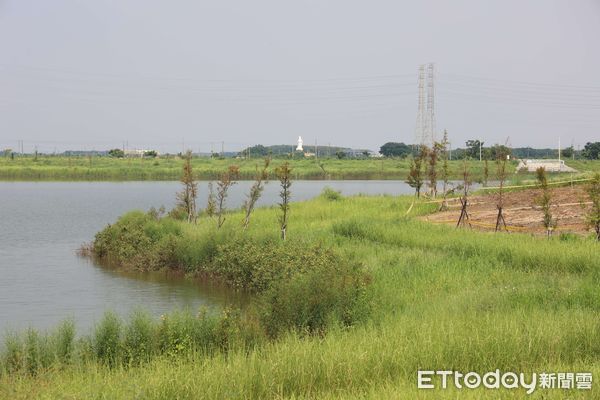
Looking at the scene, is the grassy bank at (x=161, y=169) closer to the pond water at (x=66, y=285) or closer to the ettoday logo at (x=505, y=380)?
the pond water at (x=66, y=285)

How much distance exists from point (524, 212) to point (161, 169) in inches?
2359

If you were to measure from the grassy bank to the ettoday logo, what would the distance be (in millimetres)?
59474

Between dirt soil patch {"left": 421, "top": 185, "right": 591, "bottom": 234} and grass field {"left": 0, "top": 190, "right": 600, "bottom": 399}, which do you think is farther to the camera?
dirt soil patch {"left": 421, "top": 185, "right": 591, "bottom": 234}

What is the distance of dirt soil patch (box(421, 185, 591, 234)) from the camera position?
19.9 metres

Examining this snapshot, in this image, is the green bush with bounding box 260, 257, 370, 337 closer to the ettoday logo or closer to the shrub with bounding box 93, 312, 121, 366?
the shrub with bounding box 93, 312, 121, 366

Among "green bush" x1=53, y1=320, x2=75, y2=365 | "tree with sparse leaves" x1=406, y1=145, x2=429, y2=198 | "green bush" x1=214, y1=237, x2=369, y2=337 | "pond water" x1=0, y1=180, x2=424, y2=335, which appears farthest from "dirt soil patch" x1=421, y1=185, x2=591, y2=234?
"green bush" x1=53, y1=320, x2=75, y2=365

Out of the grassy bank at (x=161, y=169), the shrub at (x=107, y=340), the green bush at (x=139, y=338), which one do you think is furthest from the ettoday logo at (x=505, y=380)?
the grassy bank at (x=161, y=169)

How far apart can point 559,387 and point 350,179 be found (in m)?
70.0

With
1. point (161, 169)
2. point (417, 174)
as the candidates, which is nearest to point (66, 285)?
point (417, 174)

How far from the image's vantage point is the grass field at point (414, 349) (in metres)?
6.31

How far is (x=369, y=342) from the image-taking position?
769 cm

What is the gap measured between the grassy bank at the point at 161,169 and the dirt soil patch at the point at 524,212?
40.3 meters

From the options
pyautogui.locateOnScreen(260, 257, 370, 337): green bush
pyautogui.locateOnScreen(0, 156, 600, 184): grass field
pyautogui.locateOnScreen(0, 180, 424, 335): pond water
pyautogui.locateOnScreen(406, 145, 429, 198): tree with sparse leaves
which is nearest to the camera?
pyautogui.locateOnScreen(260, 257, 370, 337): green bush

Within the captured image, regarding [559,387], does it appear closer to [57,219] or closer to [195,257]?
[195,257]
